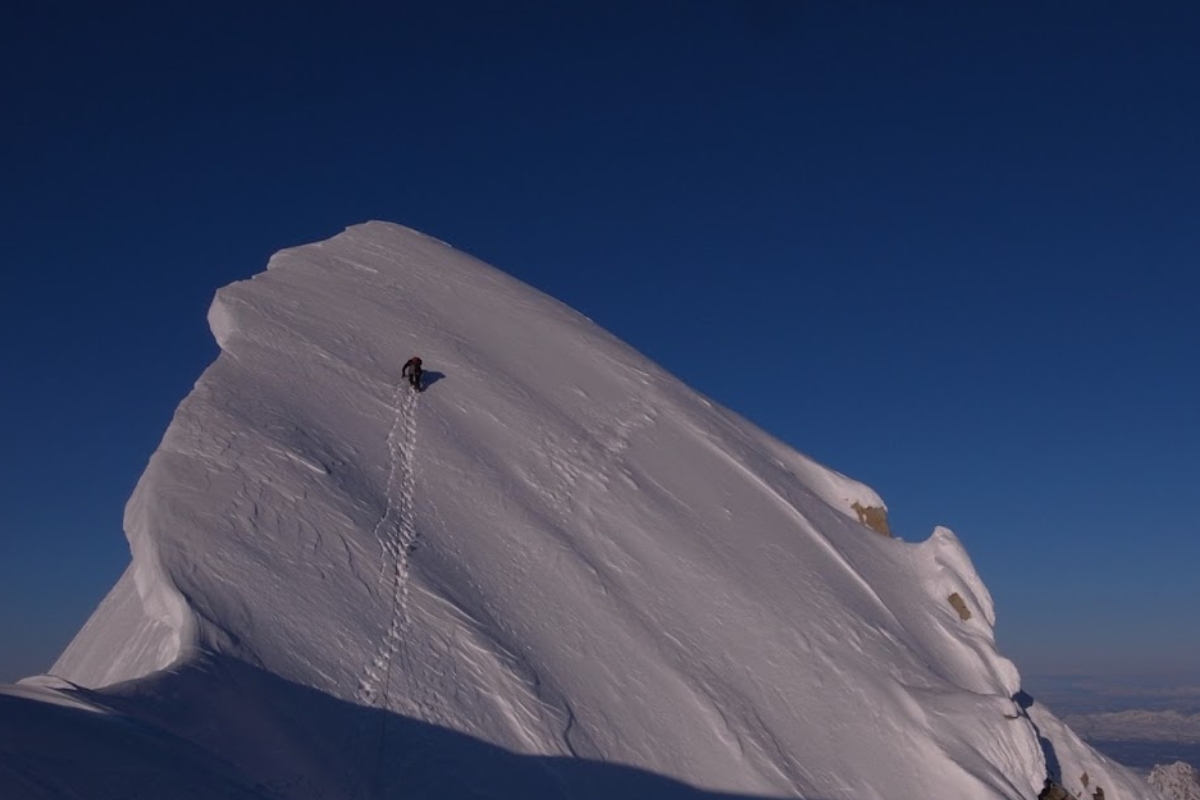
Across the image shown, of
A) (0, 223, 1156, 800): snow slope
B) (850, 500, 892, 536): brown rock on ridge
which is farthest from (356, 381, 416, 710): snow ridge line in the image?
(850, 500, 892, 536): brown rock on ridge

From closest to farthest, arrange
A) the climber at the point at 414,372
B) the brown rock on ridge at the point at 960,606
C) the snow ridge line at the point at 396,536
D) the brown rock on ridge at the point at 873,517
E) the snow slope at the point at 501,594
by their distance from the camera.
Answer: the snow slope at the point at 501,594, the snow ridge line at the point at 396,536, the climber at the point at 414,372, the brown rock on ridge at the point at 960,606, the brown rock on ridge at the point at 873,517

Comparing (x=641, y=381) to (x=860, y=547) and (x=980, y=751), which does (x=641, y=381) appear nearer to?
(x=860, y=547)

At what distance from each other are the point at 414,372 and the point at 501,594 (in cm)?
470

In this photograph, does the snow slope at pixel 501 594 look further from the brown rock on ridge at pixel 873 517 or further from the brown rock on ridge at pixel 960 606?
the brown rock on ridge at pixel 873 517

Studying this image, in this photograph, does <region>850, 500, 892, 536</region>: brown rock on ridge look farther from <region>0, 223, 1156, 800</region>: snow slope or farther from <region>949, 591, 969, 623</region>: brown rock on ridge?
<region>949, 591, 969, 623</region>: brown rock on ridge

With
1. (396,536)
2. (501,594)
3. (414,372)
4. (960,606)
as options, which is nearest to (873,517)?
(960,606)

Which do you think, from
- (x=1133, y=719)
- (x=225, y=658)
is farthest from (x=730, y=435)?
(x=1133, y=719)

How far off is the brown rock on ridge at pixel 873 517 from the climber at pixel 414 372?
33.0 ft

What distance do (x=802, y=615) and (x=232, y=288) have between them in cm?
1020

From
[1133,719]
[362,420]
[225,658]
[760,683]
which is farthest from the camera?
[1133,719]

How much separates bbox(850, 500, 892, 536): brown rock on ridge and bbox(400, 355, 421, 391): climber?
397 inches

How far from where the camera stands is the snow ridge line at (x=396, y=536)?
1091 cm

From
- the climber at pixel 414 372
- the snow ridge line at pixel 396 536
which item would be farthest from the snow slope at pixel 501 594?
the climber at pixel 414 372

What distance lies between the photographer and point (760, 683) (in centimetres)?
1467
